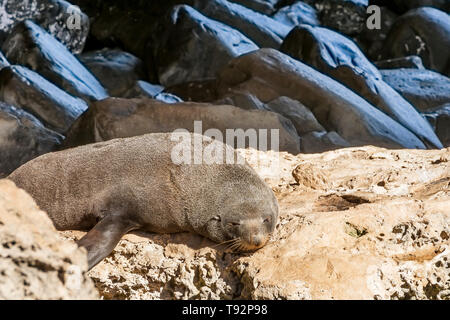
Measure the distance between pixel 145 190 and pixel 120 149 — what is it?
364mm

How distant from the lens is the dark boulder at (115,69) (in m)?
11.3

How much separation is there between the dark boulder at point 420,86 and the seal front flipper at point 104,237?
675 centimetres

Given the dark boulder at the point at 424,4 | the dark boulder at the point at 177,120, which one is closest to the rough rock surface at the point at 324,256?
the dark boulder at the point at 177,120

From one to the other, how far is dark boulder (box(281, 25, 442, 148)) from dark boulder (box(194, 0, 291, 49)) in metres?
1.09

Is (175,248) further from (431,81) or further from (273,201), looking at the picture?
(431,81)

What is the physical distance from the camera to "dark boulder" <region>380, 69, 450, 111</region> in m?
10.4

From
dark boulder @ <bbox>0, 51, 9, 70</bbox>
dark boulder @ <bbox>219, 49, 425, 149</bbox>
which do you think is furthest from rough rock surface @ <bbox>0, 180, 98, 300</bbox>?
dark boulder @ <bbox>0, 51, 9, 70</bbox>

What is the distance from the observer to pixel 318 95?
8.16m

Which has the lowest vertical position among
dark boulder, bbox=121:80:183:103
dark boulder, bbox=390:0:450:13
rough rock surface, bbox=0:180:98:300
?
dark boulder, bbox=121:80:183:103

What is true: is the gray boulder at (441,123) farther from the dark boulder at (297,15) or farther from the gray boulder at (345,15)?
the dark boulder at (297,15)

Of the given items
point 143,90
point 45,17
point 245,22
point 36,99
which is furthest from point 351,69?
point 45,17

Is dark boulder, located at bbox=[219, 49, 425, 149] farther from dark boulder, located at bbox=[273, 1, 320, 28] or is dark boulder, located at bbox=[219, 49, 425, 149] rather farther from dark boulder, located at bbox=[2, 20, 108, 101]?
dark boulder, located at bbox=[273, 1, 320, 28]

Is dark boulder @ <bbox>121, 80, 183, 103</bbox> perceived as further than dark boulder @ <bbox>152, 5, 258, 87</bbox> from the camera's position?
No

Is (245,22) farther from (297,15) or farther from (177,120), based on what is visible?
(177,120)
